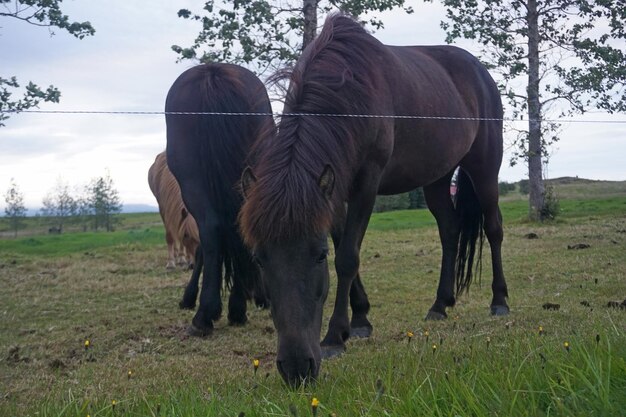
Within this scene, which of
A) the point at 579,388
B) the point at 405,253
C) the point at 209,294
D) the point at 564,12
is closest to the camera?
the point at 579,388

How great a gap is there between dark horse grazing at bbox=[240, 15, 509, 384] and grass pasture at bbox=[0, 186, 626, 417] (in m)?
0.36

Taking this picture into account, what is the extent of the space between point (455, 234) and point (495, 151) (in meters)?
0.93

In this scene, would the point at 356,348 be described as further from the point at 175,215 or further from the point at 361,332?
the point at 175,215

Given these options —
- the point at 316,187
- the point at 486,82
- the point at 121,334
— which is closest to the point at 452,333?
the point at 316,187

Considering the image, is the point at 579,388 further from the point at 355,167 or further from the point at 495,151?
the point at 495,151

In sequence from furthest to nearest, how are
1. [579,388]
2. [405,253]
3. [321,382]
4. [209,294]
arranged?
[405,253], [209,294], [321,382], [579,388]

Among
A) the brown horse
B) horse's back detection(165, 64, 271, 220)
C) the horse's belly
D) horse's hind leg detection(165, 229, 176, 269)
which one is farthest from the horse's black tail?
horse's hind leg detection(165, 229, 176, 269)

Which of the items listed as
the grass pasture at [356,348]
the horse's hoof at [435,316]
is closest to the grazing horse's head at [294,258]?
the grass pasture at [356,348]

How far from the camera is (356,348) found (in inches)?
192

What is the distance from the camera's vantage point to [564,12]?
21000 mm

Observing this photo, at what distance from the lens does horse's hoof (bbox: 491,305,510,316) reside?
20.4 feet

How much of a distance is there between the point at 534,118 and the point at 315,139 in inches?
702

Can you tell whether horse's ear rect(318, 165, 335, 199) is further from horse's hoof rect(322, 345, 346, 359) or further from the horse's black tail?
the horse's black tail

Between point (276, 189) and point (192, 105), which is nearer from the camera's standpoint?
point (276, 189)
